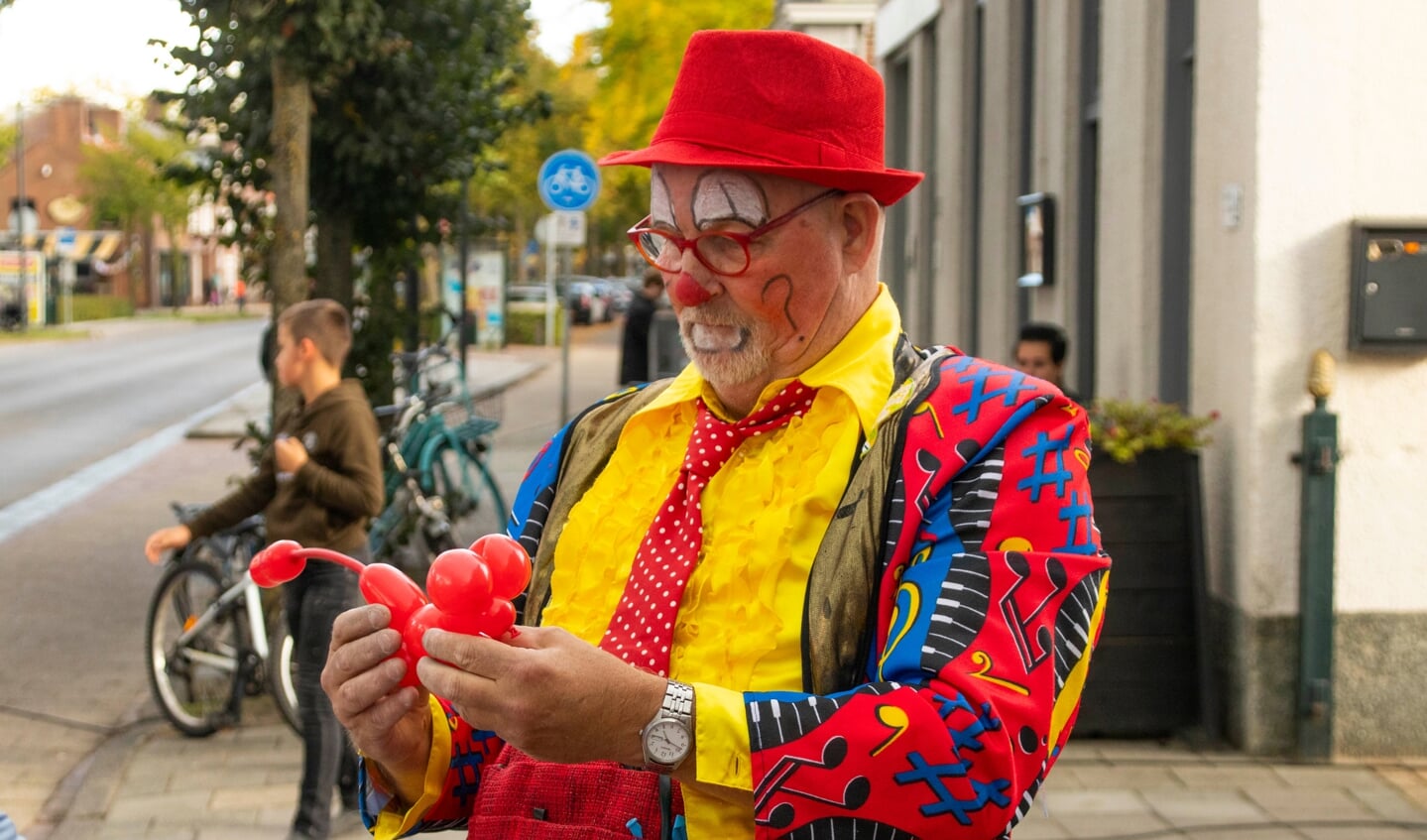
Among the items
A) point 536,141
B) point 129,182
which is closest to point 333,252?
point 536,141

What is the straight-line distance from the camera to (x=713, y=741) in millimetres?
1678

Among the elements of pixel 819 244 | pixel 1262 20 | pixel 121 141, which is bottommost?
pixel 819 244

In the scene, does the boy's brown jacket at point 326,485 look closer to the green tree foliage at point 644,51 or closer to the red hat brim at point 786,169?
the red hat brim at point 786,169

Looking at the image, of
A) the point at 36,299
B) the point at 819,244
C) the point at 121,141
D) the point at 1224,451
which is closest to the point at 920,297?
the point at 1224,451

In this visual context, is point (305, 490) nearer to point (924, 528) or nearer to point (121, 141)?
point (924, 528)

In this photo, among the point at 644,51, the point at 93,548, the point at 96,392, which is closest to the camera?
the point at 93,548

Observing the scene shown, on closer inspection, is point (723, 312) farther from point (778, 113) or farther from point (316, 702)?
point (316, 702)

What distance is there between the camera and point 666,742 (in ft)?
5.48

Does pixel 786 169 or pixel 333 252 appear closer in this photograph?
pixel 786 169

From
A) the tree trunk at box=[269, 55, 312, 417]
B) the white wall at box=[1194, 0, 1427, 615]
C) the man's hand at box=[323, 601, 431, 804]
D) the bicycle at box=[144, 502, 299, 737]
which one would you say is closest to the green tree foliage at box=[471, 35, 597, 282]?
the tree trunk at box=[269, 55, 312, 417]

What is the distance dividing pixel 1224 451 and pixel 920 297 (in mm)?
7640

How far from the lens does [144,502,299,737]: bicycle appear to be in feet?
21.9

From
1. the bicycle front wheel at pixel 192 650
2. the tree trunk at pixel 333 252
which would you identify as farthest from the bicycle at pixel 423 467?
the bicycle front wheel at pixel 192 650

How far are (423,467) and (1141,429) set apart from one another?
395cm
